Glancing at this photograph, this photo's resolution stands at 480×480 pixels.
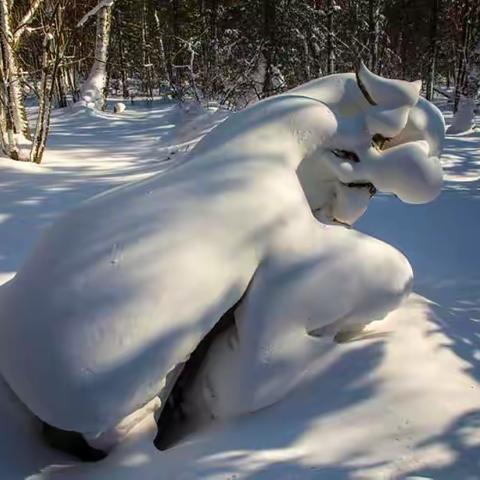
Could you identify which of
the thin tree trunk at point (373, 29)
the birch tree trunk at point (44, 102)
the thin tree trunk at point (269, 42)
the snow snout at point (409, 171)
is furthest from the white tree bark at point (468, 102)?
the snow snout at point (409, 171)

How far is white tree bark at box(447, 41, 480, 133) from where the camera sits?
9531 millimetres

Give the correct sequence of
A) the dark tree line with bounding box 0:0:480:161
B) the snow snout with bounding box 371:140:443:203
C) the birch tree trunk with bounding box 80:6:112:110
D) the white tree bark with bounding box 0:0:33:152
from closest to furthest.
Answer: the snow snout with bounding box 371:140:443:203
the white tree bark with bounding box 0:0:33:152
the dark tree line with bounding box 0:0:480:161
the birch tree trunk with bounding box 80:6:112:110

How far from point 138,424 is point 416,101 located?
6.48 feet

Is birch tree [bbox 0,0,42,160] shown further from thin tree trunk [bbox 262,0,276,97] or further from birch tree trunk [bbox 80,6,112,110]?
thin tree trunk [bbox 262,0,276,97]

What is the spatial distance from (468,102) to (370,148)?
8120mm

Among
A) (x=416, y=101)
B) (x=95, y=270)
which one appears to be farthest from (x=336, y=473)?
(x=416, y=101)

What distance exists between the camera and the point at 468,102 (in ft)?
32.8

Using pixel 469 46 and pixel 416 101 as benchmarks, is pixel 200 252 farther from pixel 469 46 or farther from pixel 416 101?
pixel 469 46

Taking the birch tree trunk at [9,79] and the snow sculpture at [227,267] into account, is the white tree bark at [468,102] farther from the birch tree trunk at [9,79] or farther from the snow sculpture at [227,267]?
the snow sculpture at [227,267]

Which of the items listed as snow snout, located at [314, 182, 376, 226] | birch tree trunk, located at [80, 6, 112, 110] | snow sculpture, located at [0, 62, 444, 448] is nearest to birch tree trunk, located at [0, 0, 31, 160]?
snow sculpture, located at [0, 62, 444, 448]

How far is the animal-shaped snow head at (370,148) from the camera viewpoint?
2.76m

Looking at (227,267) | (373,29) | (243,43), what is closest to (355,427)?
(227,267)

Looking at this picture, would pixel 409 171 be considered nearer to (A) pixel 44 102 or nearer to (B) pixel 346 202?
(B) pixel 346 202

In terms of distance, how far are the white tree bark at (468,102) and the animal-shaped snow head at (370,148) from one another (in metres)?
7.41
